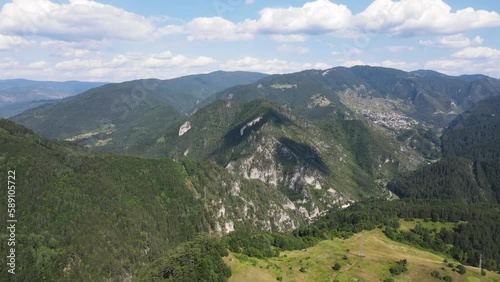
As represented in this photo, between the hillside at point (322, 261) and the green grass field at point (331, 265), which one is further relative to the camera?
the green grass field at point (331, 265)

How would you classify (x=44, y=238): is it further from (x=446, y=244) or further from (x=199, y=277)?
(x=446, y=244)

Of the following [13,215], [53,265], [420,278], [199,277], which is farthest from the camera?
[13,215]

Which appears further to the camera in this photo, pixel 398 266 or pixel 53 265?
pixel 53 265

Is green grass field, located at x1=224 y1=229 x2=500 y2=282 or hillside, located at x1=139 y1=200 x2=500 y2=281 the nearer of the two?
hillside, located at x1=139 y1=200 x2=500 y2=281

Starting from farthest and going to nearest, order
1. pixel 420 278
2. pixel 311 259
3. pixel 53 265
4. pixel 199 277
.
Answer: pixel 53 265, pixel 311 259, pixel 420 278, pixel 199 277

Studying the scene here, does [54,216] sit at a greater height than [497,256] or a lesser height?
greater

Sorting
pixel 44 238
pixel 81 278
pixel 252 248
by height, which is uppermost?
pixel 252 248

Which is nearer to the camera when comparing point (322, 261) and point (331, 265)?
point (331, 265)

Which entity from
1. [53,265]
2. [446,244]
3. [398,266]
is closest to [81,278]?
[53,265]
